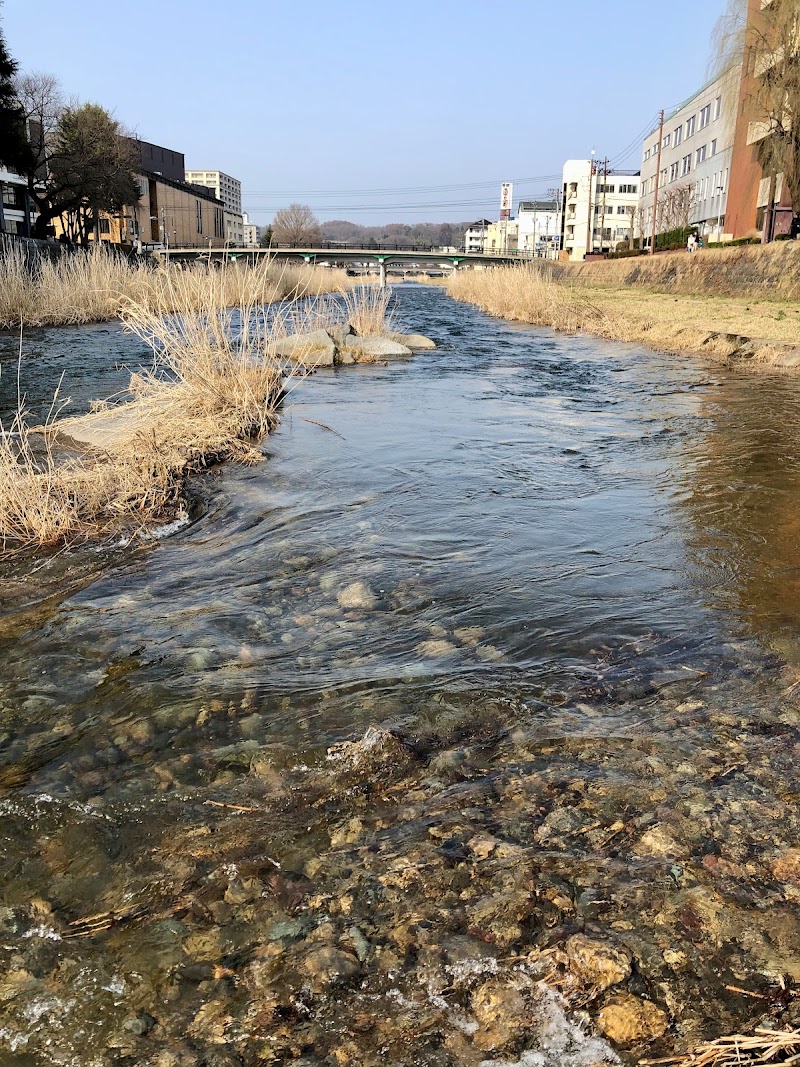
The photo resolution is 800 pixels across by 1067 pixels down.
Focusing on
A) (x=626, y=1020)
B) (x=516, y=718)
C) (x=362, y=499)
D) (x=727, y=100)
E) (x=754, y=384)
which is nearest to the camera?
(x=626, y=1020)

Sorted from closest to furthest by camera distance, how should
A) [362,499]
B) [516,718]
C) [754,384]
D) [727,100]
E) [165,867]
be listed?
[165,867] → [516,718] → [362,499] → [754,384] → [727,100]

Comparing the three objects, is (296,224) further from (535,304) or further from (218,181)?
(535,304)

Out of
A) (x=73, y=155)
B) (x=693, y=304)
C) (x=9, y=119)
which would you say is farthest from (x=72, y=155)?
(x=693, y=304)

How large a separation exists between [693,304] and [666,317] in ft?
10.4

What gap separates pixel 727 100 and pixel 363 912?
31375 millimetres

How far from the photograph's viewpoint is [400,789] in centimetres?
256

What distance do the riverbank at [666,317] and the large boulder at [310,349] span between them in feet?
22.9

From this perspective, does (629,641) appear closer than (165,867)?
No

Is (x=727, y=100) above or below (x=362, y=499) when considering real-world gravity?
above

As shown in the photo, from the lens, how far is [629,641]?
12.0 feet

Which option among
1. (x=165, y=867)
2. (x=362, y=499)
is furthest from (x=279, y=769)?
(x=362, y=499)

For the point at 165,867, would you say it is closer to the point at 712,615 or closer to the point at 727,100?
the point at 712,615

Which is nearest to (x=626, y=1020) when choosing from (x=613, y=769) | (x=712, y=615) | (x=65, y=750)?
(x=613, y=769)

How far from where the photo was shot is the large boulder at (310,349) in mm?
14125
